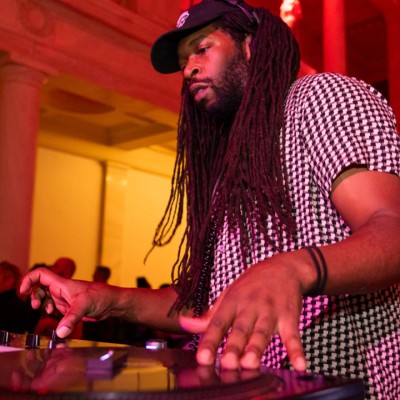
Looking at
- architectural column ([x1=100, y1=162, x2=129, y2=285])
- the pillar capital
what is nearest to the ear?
the pillar capital

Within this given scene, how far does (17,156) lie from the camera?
267 inches

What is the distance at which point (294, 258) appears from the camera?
0.78 meters

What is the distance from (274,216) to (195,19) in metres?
0.45

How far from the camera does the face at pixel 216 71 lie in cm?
128

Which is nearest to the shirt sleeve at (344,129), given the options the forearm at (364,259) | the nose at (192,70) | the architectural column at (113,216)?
the forearm at (364,259)

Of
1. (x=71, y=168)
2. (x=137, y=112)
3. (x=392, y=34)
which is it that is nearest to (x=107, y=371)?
(x=137, y=112)

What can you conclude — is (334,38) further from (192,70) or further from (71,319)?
(71,319)

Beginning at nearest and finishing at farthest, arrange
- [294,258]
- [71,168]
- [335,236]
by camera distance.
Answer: [294,258] → [335,236] → [71,168]

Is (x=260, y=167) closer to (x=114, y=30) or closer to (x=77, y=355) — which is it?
(x=77, y=355)

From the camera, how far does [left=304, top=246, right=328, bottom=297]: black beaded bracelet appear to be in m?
0.79

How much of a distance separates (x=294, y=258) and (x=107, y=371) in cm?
27

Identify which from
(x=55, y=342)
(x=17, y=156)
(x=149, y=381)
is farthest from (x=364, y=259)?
(x=17, y=156)

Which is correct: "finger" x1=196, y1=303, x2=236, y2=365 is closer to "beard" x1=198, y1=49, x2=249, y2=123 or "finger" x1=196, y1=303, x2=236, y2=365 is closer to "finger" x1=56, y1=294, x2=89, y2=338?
"finger" x1=56, y1=294, x2=89, y2=338

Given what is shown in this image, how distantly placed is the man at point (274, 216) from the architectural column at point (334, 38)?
360 inches
